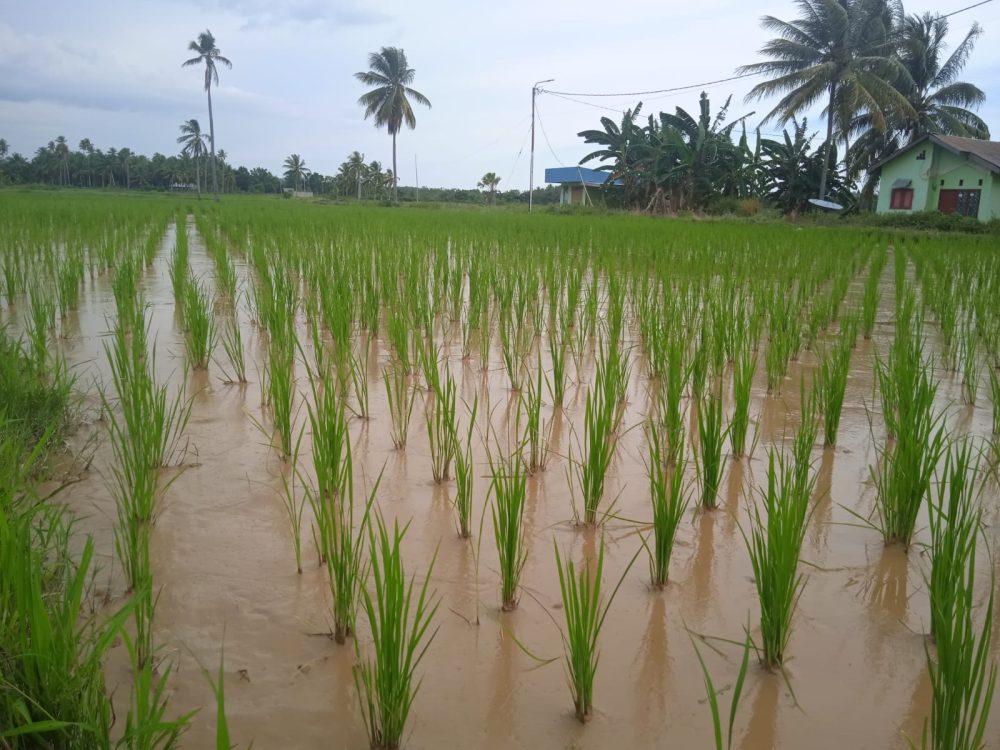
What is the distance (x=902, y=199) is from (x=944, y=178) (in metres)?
1.37

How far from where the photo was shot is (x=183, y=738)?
117 centimetres

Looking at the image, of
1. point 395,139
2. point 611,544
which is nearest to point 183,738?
point 611,544

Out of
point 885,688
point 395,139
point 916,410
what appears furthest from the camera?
point 395,139

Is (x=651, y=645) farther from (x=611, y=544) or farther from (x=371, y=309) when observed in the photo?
(x=371, y=309)

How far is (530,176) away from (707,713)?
897 inches

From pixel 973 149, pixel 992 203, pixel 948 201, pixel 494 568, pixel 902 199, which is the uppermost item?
pixel 973 149

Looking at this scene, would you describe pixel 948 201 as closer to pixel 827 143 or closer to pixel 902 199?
pixel 902 199

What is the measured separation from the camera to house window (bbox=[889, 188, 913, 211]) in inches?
793

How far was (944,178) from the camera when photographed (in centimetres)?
1911

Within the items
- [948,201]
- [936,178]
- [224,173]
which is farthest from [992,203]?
[224,173]

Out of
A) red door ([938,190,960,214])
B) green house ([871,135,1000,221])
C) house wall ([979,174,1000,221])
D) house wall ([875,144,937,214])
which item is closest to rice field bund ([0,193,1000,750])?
house wall ([979,174,1000,221])

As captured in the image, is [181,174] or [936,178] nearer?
[936,178]

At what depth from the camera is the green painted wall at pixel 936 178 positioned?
17719mm

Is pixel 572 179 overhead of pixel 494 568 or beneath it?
overhead
